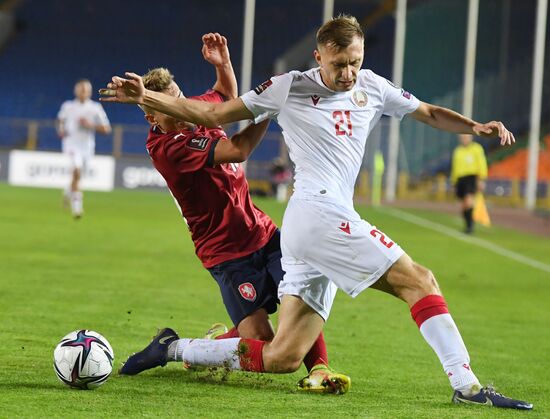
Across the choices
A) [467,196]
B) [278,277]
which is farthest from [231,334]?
[467,196]

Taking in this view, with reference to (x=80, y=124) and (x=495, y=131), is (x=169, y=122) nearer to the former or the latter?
(x=495, y=131)

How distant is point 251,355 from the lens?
6086 mm

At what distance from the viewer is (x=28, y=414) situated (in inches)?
202

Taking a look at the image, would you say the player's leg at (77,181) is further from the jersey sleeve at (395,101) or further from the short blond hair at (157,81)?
the jersey sleeve at (395,101)

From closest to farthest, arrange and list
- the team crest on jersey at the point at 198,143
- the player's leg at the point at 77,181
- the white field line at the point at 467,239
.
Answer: the team crest on jersey at the point at 198,143 → the white field line at the point at 467,239 → the player's leg at the point at 77,181

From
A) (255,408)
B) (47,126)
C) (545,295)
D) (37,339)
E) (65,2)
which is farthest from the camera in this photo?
(65,2)

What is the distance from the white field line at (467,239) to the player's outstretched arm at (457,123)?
353 inches

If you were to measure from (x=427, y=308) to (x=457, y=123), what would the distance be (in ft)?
3.74

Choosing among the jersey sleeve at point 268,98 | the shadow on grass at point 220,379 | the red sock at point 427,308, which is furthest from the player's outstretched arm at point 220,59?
the red sock at point 427,308

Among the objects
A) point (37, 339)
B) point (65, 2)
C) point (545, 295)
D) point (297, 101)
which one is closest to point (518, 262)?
point (545, 295)

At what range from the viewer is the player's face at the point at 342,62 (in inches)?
216

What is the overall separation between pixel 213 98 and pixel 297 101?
1.02 meters

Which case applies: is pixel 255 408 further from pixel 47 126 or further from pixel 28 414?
pixel 47 126

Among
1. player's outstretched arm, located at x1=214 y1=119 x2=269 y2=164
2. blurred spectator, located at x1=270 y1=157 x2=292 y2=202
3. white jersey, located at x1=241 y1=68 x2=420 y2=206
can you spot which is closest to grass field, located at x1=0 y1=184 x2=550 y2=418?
white jersey, located at x1=241 y1=68 x2=420 y2=206
